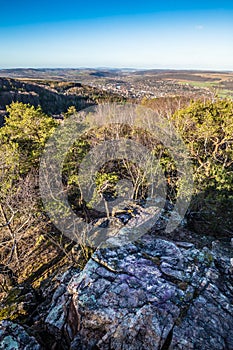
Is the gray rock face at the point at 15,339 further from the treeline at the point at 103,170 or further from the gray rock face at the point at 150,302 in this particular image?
the treeline at the point at 103,170

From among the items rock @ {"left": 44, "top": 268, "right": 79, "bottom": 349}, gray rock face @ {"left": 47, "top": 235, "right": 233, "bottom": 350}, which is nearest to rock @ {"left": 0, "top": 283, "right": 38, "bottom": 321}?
rock @ {"left": 44, "top": 268, "right": 79, "bottom": 349}

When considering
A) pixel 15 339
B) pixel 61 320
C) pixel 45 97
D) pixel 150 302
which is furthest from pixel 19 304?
pixel 45 97

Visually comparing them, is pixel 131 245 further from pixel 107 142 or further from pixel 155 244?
pixel 107 142

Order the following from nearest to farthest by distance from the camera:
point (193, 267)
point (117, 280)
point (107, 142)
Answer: point (117, 280)
point (193, 267)
point (107, 142)

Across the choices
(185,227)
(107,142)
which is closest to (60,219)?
(107,142)

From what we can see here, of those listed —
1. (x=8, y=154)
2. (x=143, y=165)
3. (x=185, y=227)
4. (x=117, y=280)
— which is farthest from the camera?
(x=143, y=165)

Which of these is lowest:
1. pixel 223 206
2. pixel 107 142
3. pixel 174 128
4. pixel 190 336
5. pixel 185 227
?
pixel 185 227

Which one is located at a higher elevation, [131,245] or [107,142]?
[107,142]

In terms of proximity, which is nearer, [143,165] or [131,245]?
[131,245]
